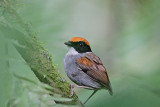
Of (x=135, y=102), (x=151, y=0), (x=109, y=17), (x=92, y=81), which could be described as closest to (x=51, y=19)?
(x=135, y=102)

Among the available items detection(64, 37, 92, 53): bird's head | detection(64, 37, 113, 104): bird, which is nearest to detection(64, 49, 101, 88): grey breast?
detection(64, 37, 113, 104): bird

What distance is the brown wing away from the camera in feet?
11.1

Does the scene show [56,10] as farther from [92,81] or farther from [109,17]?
[109,17]

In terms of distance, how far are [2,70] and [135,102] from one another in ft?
2.00

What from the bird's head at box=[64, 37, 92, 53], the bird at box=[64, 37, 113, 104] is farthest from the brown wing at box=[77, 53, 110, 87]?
the bird's head at box=[64, 37, 92, 53]

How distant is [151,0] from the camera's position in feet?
6.30

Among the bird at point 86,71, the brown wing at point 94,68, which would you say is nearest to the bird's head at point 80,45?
the bird at point 86,71

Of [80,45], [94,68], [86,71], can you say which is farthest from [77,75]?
[80,45]

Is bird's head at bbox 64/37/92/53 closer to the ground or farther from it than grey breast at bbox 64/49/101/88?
farther from it

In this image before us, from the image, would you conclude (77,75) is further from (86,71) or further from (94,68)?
(94,68)

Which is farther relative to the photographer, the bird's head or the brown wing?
the bird's head

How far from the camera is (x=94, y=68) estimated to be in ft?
11.3

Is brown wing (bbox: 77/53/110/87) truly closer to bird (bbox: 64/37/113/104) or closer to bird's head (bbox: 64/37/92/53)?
bird (bbox: 64/37/113/104)

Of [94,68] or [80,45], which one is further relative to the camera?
[80,45]
